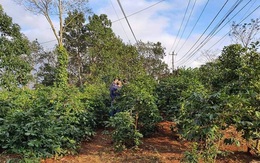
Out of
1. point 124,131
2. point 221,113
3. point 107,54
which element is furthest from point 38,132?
point 107,54

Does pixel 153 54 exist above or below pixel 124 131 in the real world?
above

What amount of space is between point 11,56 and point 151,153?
1388 centimetres

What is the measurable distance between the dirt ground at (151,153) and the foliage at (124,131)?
0.20m

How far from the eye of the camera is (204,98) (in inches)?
131

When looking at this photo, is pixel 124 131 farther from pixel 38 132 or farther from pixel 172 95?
pixel 172 95

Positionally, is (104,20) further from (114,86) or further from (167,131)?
(167,131)

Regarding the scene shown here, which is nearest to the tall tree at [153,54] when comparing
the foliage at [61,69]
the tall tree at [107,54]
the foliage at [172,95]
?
the tall tree at [107,54]

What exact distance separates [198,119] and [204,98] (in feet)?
0.98

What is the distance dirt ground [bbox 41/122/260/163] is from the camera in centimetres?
466

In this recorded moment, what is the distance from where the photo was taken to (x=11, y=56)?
1596 cm

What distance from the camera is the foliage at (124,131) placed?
522 cm

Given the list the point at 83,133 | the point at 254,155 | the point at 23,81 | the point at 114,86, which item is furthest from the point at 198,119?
the point at 23,81

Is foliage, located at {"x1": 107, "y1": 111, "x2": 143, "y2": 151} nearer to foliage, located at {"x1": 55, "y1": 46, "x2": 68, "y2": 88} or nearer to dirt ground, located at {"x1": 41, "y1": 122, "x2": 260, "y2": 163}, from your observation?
dirt ground, located at {"x1": 41, "y1": 122, "x2": 260, "y2": 163}

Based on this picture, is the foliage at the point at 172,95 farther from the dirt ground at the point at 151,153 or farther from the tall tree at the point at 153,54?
the tall tree at the point at 153,54
